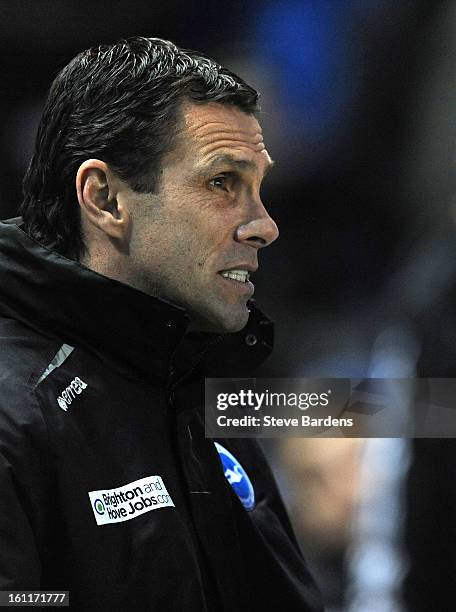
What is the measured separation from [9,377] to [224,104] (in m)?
0.68

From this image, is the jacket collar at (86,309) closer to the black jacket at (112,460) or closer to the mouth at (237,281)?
the black jacket at (112,460)

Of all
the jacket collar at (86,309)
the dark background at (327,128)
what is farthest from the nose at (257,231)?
the dark background at (327,128)

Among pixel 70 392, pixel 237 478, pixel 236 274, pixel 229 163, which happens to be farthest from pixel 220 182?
pixel 237 478

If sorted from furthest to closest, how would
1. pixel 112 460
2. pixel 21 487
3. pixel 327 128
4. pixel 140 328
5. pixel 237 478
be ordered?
pixel 327 128 → pixel 237 478 → pixel 140 328 → pixel 112 460 → pixel 21 487

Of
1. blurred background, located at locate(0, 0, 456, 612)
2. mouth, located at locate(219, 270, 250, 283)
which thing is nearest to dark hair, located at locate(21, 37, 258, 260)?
mouth, located at locate(219, 270, 250, 283)

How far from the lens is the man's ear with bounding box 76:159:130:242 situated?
1.79 metres

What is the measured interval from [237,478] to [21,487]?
67cm

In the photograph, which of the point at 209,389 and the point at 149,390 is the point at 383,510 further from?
the point at 149,390

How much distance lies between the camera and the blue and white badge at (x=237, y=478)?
1983mm

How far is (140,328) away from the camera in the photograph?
1.70 meters

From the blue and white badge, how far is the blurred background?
1534 millimetres

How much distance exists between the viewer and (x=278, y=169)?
4.11m

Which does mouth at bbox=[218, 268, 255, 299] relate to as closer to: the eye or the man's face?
the man's face

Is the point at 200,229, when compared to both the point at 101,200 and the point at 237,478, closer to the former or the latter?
the point at 101,200
